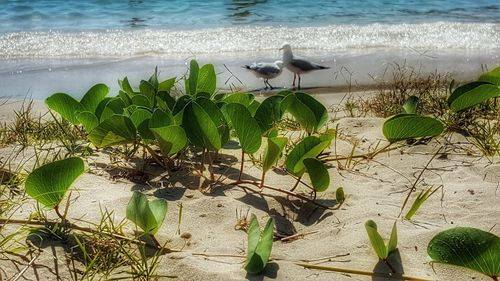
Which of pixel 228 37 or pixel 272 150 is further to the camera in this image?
pixel 228 37

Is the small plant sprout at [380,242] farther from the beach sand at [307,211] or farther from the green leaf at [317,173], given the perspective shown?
the green leaf at [317,173]

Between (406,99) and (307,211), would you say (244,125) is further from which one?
(406,99)

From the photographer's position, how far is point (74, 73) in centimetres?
679

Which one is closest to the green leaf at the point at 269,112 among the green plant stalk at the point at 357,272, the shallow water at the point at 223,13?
the green plant stalk at the point at 357,272

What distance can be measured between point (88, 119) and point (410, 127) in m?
1.32

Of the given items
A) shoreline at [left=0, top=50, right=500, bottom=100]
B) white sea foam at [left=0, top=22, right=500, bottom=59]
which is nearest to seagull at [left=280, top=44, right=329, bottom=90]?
shoreline at [left=0, top=50, right=500, bottom=100]

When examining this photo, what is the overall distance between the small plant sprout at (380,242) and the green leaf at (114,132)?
41.1 inches

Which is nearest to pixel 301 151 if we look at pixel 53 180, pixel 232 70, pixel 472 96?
pixel 53 180

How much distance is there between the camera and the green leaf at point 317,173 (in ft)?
6.86

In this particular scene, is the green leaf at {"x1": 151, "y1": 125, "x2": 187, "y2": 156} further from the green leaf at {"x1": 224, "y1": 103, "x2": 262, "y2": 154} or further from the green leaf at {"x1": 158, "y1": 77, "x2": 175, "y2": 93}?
the green leaf at {"x1": 158, "y1": 77, "x2": 175, "y2": 93}

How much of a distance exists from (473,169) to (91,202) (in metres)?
1.47

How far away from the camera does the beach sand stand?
179 centimetres

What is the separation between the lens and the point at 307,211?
7.16ft

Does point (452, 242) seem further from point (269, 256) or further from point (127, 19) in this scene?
point (127, 19)
